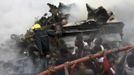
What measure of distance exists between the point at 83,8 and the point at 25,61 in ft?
9.29

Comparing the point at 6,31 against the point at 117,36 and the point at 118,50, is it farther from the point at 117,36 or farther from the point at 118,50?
the point at 118,50

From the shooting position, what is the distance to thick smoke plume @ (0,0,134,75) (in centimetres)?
1411

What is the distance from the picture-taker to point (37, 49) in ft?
37.7

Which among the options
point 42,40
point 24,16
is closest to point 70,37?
point 42,40

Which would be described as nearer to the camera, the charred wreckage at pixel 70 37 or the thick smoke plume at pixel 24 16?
the charred wreckage at pixel 70 37

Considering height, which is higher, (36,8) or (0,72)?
(36,8)

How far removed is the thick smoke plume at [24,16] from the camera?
1411cm

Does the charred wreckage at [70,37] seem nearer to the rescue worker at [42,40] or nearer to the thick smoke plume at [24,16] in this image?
the rescue worker at [42,40]

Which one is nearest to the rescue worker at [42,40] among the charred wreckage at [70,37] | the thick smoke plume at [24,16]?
the charred wreckage at [70,37]

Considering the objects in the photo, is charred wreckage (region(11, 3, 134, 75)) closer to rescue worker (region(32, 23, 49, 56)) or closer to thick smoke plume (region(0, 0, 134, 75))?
rescue worker (region(32, 23, 49, 56))

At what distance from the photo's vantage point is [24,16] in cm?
1900

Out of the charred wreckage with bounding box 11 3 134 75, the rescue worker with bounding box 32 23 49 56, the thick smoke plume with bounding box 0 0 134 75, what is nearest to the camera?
the charred wreckage with bounding box 11 3 134 75

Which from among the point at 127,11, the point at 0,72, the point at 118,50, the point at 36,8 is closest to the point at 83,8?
the point at 127,11

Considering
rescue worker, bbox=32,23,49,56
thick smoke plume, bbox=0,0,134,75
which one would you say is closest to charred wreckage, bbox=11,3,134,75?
rescue worker, bbox=32,23,49,56
